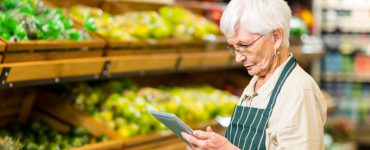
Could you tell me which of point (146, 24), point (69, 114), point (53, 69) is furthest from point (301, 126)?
point (146, 24)

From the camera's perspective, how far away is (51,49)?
3271mm

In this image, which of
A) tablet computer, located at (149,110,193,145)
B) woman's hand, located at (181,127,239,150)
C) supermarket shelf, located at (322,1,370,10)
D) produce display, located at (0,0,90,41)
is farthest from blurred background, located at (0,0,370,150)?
supermarket shelf, located at (322,1,370,10)

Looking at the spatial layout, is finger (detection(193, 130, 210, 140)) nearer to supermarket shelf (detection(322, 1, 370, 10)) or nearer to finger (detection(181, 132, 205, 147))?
finger (detection(181, 132, 205, 147))

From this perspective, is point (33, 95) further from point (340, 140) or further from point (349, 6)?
point (349, 6)

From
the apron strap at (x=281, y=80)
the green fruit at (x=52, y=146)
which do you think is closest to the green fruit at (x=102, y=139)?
the green fruit at (x=52, y=146)

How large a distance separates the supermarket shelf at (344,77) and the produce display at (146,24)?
4924 millimetres

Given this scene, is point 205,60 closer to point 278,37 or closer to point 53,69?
point 53,69

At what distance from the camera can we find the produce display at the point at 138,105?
4.01m

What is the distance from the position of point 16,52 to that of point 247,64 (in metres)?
1.16

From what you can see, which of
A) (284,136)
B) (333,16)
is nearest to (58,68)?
(284,136)

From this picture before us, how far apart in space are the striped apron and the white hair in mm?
170

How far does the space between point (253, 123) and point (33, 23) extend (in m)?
1.36

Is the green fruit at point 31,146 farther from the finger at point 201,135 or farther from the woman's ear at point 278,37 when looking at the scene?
the woman's ear at point 278,37

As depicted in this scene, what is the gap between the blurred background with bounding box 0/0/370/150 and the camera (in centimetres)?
324
